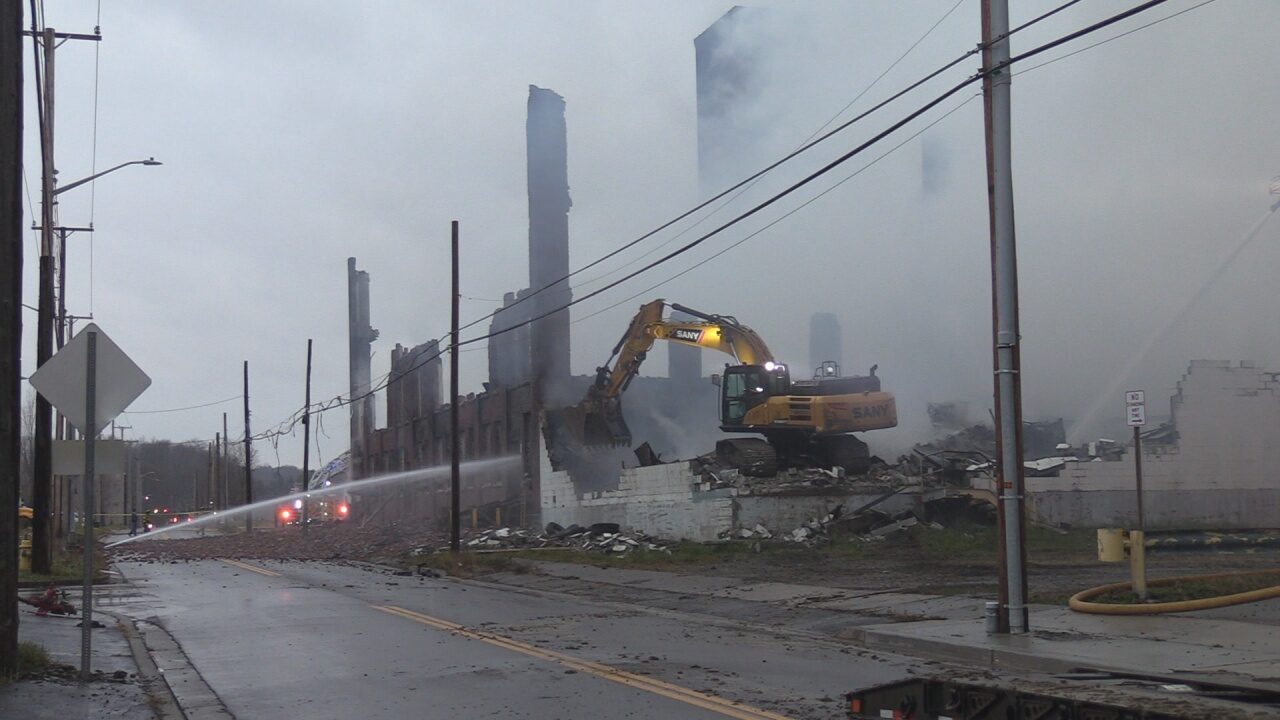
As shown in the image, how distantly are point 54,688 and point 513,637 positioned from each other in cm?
523

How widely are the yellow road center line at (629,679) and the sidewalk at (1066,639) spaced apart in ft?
10.1

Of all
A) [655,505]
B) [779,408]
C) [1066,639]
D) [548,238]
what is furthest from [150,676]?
[548,238]

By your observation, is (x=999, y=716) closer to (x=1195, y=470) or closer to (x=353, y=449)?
(x=1195, y=470)

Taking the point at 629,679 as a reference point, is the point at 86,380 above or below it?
above

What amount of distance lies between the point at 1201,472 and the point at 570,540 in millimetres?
18034

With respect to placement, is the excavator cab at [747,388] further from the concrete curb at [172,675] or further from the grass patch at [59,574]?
the concrete curb at [172,675]

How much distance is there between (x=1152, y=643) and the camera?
1212 cm

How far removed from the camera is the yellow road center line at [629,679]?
8.67 metres

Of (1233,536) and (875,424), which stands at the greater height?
(875,424)

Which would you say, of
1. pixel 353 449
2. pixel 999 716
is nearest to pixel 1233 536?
pixel 999 716

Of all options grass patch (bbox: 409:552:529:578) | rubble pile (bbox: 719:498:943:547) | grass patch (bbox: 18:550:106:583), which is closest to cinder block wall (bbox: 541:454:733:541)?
rubble pile (bbox: 719:498:943:547)

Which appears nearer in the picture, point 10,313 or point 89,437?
point 89,437

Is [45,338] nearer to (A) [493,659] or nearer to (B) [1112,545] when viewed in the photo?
(A) [493,659]

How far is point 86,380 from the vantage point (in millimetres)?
10125
